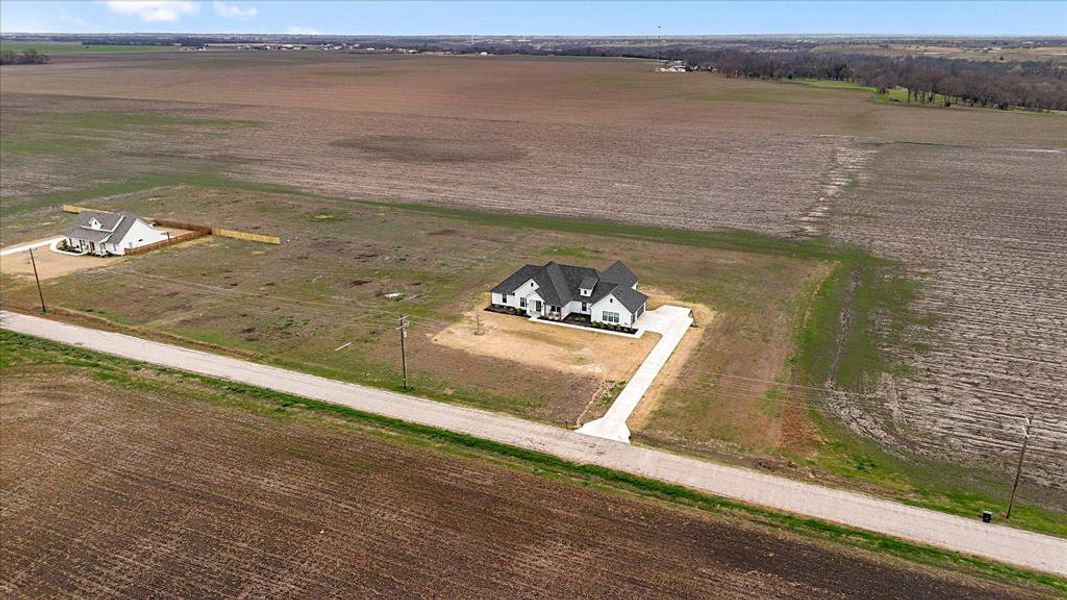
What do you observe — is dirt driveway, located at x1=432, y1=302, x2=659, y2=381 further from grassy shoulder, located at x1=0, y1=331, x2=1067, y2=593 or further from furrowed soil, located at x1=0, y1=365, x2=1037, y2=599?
furrowed soil, located at x1=0, y1=365, x2=1037, y2=599

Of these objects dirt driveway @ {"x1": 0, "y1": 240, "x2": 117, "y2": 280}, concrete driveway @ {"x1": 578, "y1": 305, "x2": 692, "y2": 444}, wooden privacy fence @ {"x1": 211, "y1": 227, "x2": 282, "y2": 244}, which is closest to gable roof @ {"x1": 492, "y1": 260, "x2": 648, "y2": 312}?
concrete driveway @ {"x1": 578, "y1": 305, "x2": 692, "y2": 444}

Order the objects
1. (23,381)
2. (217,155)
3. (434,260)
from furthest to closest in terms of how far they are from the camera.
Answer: (217,155)
(434,260)
(23,381)

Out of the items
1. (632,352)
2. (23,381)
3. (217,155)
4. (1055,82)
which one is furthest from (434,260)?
(1055,82)

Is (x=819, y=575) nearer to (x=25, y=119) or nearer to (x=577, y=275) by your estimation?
(x=577, y=275)

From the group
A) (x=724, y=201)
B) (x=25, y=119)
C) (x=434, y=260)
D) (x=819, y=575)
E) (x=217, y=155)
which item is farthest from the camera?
(x=25, y=119)

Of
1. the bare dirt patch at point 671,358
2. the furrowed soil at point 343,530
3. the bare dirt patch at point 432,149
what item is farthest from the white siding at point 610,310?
the bare dirt patch at point 432,149

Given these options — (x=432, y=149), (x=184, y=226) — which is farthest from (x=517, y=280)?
(x=432, y=149)

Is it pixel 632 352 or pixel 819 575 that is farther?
pixel 632 352
